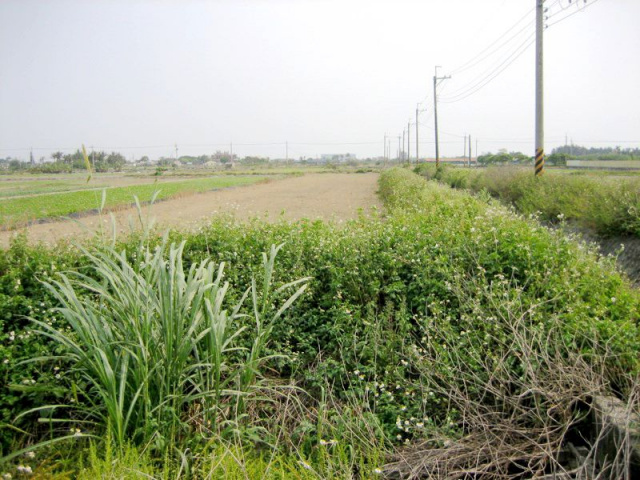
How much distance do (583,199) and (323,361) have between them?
8778 millimetres

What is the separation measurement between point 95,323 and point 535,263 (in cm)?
357

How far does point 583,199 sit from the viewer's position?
1059 cm

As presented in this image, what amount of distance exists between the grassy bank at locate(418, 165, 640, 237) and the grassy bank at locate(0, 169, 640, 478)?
1483mm

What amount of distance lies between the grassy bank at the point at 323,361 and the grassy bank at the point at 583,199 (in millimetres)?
1483

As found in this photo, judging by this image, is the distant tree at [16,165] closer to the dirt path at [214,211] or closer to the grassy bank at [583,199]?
the dirt path at [214,211]

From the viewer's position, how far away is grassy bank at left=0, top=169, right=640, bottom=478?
299 cm

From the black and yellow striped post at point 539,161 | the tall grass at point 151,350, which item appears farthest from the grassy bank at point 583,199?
the tall grass at point 151,350

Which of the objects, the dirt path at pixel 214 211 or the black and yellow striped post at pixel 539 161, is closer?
the dirt path at pixel 214 211

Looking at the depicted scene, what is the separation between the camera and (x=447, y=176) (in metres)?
30.9

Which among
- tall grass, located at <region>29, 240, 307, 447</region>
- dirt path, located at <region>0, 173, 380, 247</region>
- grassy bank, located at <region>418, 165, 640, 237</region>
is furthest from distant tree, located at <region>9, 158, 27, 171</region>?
tall grass, located at <region>29, 240, 307, 447</region>

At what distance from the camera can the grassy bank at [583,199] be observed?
351 inches

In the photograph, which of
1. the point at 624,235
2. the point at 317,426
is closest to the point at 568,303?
the point at 317,426

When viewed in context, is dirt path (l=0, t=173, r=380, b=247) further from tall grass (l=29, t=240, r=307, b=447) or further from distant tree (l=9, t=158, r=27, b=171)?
distant tree (l=9, t=158, r=27, b=171)

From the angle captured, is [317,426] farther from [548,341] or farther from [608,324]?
[608,324]
